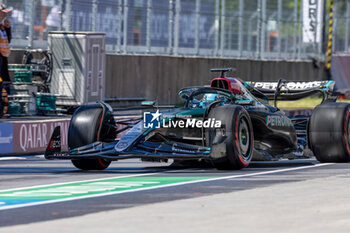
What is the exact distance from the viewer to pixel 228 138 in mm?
12195

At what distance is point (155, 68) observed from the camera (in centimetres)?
2702

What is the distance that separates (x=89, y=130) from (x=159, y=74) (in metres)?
14.2

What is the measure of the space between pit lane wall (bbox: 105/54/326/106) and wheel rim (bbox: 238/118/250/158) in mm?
10404

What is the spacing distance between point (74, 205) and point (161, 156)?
3509 millimetres

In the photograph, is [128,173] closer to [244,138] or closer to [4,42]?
[244,138]

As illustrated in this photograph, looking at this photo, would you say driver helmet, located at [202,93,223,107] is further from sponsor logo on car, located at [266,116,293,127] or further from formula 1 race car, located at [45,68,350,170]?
sponsor logo on car, located at [266,116,293,127]

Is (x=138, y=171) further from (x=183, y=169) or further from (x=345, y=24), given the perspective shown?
(x=345, y=24)

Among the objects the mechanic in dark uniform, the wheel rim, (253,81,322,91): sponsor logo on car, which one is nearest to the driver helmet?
the wheel rim

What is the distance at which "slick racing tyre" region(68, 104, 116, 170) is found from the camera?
513 inches

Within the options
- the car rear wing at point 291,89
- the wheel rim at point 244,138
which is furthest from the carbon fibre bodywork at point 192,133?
the car rear wing at point 291,89

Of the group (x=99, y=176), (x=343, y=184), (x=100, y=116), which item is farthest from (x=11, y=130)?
(x=343, y=184)

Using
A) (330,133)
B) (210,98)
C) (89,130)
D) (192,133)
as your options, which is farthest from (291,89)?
(89,130)

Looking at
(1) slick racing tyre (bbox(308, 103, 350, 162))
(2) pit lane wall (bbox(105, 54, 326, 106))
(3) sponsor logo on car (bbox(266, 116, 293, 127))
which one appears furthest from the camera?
(2) pit lane wall (bbox(105, 54, 326, 106))

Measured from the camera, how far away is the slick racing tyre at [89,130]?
13.0 meters
